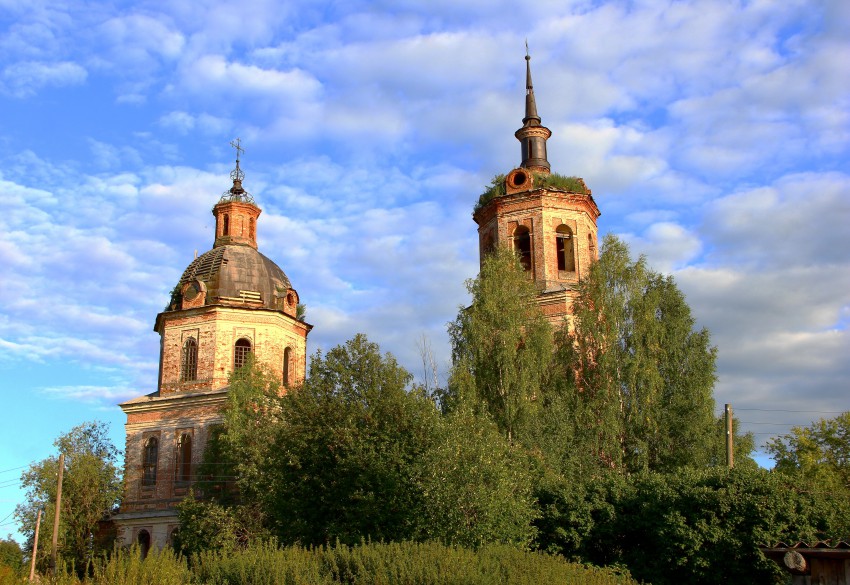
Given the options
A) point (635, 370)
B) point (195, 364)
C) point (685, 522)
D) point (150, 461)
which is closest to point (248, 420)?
point (195, 364)

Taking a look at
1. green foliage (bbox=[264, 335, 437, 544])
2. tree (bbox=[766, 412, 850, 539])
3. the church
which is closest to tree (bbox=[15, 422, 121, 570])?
the church

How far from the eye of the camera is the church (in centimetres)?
3131

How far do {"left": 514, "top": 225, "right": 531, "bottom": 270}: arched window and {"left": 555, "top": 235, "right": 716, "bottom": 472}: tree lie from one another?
120 inches

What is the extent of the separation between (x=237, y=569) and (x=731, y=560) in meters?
11.5

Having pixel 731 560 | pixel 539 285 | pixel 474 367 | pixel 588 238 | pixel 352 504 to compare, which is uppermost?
pixel 588 238

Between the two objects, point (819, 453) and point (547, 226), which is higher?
point (547, 226)

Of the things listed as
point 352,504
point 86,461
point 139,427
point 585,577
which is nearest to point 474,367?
point 352,504

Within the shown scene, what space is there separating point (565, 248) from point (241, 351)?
14632 millimetres

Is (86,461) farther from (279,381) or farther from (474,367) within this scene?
(474,367)

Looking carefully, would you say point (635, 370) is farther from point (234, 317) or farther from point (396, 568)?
point (234, 317)

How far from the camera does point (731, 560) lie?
19578 mm

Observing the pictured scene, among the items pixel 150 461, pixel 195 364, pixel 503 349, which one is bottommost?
pixel 150 461

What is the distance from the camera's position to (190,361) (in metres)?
36.2

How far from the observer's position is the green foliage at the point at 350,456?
819 inches
